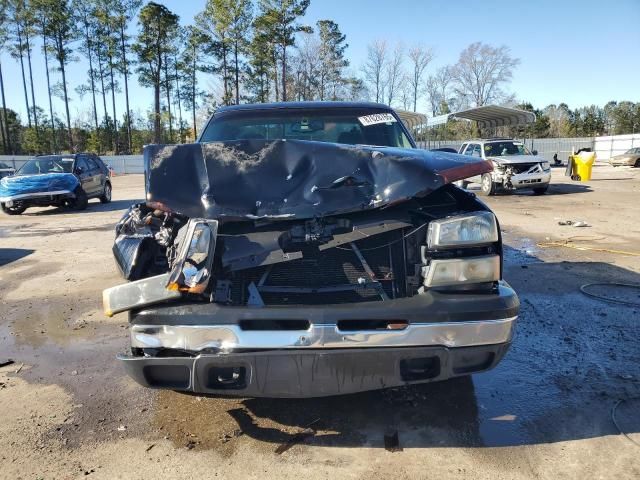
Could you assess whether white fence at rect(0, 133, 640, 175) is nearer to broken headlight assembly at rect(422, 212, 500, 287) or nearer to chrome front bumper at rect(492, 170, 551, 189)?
chrome front bumper at rect(492, 170, 551, 189)

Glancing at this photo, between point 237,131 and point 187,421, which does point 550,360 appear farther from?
point 237,131

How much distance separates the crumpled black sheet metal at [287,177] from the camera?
2449 millimetres

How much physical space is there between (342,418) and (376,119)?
2603 millimetres

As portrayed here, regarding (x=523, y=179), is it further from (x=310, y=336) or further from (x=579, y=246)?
(x=310, y=336)

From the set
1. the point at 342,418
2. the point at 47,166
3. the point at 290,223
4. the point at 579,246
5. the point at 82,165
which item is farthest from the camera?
the point at 82,165

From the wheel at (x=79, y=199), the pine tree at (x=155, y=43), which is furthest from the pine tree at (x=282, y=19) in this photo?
the wheel at (x=79, y=199)

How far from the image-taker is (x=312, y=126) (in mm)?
4336

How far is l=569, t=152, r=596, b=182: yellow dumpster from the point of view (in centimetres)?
2059

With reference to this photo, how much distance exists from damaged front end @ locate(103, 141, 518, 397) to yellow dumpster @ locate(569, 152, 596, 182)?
2069cm

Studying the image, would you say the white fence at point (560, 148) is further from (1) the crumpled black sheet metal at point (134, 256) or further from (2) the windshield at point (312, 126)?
(1) the crumpled black sheet metal at point (134, 256)

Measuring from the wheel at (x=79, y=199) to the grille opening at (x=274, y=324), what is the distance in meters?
12.6

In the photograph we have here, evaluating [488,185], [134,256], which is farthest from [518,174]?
[134,256]

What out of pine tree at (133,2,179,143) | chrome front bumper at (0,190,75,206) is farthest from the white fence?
chrome front bumper at (0,190,75,206)

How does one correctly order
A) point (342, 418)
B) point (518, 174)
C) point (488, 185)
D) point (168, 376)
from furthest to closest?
point (488, 185) → point (518, 174) → point (342, 418) → point (168, 376)
